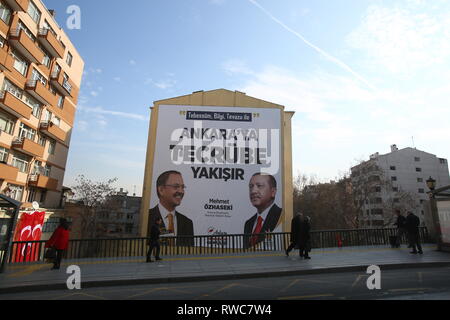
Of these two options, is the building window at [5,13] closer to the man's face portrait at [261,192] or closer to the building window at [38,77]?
the building window at [38,77]

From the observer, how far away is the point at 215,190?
67.9 feet

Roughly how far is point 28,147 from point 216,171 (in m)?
18.2

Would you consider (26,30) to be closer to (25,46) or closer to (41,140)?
(25,46)

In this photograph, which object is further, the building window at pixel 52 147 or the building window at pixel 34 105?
the building window at pixel 52 147

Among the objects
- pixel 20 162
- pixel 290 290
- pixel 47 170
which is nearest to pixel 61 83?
pixel 47 170

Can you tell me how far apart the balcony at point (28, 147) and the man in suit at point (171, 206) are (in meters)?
13.4

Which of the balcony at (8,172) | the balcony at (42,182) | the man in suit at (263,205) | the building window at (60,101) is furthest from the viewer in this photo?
the building window at (60,101)

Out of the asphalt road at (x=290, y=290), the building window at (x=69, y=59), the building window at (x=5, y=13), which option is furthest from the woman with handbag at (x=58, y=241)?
the building window at (x=69, y=59)

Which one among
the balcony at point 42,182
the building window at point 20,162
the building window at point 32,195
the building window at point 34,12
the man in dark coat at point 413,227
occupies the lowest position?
the man in dark coat at point 413,227

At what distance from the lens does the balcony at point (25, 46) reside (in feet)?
69.8

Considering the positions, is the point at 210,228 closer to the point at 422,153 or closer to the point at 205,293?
the point at 205,293

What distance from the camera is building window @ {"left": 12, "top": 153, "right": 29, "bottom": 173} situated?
75.9ft

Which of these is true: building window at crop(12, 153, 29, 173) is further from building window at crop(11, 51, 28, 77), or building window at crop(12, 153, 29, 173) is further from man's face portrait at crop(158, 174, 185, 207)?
man's face portrait at crop(158, 174, 185, 207)
